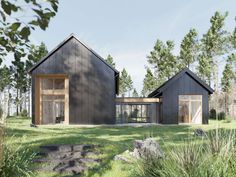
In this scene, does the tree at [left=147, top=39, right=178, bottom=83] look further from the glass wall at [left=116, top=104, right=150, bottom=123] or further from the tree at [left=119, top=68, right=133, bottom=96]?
the tree at [left=119, top=68, right=133, bottom=96]

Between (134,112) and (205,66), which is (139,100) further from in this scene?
(205,66)

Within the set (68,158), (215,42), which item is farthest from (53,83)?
(215,42)

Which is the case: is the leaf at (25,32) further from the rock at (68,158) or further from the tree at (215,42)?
the tree at (215,42)

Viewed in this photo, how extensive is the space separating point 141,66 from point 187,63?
24.9 ft

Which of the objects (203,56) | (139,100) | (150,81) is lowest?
(139,100)

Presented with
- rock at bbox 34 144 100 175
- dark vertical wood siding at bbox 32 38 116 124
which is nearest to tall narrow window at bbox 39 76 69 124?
dark vertical wood siding at bbox 32 38 116 124

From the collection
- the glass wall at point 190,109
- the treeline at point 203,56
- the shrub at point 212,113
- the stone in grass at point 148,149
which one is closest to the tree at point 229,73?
the treeline at point 203,56

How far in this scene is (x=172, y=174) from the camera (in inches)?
155

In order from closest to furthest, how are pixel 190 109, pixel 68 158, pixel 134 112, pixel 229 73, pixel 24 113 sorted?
pixel 68 158, pixel 190 109, pixel 134 112, pixel 229 73, pixel 24 113

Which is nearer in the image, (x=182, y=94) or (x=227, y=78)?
(x=182, y=94)

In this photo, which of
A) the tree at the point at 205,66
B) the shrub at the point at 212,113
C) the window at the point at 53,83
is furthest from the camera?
the tree at the point at 205,66

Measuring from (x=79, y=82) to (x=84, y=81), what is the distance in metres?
0.45

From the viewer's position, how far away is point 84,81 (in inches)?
992

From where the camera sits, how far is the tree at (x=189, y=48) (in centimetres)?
4138
